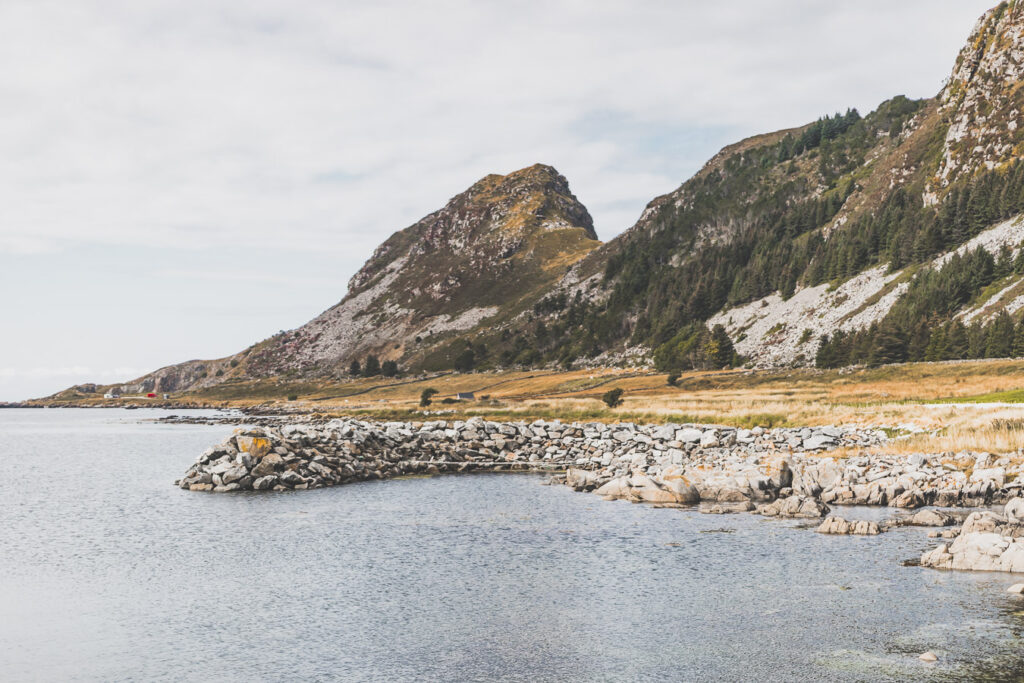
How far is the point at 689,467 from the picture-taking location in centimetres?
4219

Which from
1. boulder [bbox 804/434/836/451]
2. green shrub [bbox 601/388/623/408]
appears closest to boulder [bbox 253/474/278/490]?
boulder [bbox 804/434/836/451]

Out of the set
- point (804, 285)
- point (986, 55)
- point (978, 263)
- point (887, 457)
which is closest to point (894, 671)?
point (887, 457)

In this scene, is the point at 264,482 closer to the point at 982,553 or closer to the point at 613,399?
the point at 982,553

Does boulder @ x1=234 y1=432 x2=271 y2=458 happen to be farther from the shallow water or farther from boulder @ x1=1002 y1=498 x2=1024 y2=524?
boulder @ x1=1002 y1=498 x2=1024 y2=524

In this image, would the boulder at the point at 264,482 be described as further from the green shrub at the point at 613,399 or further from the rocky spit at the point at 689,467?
the green shrub at the point at 613,399

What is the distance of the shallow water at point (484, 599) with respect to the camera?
1627 cm

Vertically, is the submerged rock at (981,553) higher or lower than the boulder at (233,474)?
lower

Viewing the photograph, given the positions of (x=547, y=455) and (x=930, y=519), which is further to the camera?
(x=547, y=455)

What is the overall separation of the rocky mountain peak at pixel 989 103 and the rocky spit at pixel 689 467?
408 ft

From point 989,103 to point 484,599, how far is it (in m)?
173

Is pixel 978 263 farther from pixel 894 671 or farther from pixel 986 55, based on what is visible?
pixel 894 671

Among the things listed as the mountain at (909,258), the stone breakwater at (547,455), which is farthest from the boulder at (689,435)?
the mountain at (909,258)

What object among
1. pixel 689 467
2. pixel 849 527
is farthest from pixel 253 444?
pixel 849 527

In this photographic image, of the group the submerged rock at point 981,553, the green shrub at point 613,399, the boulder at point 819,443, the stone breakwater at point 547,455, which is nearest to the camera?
the submerged rock at point 981,553
